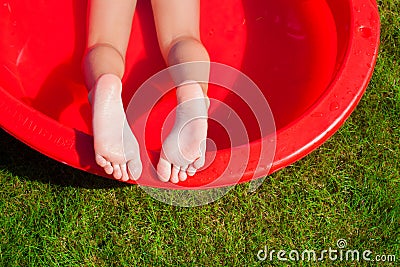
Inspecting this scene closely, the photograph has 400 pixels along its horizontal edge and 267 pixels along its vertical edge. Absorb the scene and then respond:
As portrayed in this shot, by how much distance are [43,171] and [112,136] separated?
52 cm

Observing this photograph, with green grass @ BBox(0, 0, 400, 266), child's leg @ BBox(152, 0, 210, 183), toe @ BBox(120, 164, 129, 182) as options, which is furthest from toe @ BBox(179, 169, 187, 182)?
green grass @ BBox(0, 0, 400, 266)

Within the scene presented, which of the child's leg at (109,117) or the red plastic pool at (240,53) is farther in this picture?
the red plastic pool at (240,53)

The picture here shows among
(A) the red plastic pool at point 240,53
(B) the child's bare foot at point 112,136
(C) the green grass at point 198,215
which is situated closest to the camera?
(B) the child's bare foot at point 112,136

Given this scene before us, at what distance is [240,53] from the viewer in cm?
184

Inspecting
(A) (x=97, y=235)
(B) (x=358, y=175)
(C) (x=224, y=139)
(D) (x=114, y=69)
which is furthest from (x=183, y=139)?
(B) (x=358, y=175)

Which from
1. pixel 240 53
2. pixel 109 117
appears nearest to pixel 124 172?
pixel 109 117

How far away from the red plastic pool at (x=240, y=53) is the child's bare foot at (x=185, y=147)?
0.08 meters

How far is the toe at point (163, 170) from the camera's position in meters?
1.27

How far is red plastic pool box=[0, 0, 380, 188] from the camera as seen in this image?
144 cm

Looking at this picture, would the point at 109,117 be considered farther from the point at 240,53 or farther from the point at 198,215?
the point at 240,53

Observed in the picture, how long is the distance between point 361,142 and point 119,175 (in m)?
0.84

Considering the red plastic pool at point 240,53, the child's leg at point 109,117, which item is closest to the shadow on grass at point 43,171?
the red plastic pool at point 240,53

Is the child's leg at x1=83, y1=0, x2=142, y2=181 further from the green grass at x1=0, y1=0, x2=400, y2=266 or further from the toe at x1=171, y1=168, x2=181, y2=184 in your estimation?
the green grass at x1=0, y1=0, x2=400, y2=266

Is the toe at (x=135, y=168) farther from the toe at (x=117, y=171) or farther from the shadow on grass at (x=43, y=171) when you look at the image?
the shadow on grass at (x=43, y=171)
